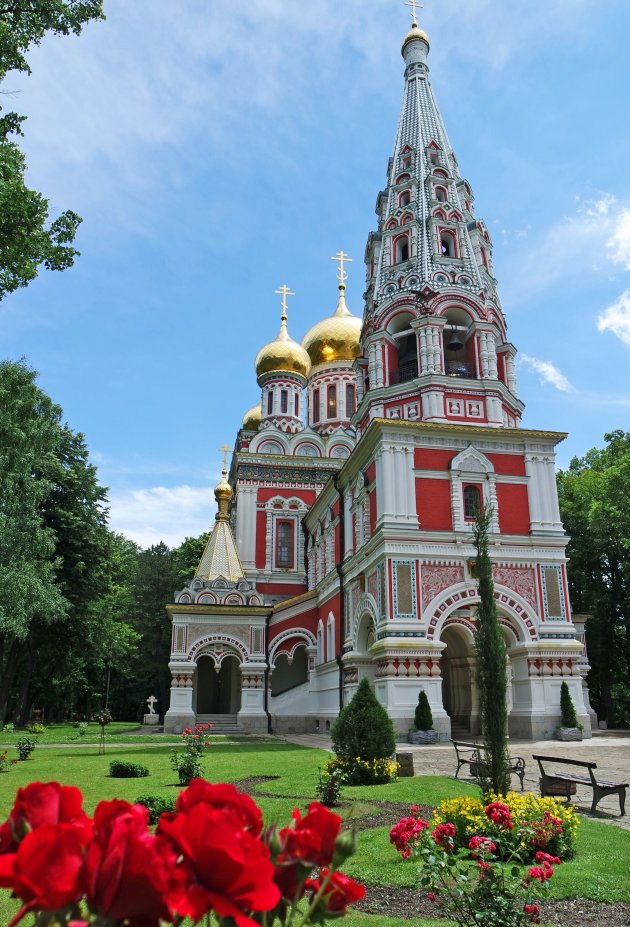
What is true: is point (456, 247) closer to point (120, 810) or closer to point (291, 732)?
point (291, 732)

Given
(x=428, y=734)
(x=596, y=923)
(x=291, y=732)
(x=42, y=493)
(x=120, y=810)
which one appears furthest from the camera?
(x=291, y=732)

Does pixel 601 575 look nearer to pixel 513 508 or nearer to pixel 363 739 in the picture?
pixel 513 508

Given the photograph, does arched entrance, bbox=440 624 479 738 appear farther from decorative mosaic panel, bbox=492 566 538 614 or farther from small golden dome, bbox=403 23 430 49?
small golden dome, bbox=403 23 430 49

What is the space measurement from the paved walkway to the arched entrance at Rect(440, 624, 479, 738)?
8.53 feet

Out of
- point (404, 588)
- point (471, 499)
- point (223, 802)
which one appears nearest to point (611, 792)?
point (223, 802)

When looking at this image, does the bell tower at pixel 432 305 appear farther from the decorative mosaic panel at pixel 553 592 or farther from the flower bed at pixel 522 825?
the flower bed at pixel 522 825

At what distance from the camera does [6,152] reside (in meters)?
9.31

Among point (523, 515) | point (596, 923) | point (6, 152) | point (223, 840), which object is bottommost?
point (596, 923)

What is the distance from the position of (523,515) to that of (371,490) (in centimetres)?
425

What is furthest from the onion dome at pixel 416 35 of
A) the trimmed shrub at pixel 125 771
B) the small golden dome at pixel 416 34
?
the trimmed shrub at pixel 125 771

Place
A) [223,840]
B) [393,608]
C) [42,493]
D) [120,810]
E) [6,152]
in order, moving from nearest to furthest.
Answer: [223,840], [120,810], [6,152], [393,608], [42,493]

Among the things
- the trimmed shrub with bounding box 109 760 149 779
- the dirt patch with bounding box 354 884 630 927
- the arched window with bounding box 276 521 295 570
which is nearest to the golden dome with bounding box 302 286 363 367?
the arched window with bounding box 276 521 295 570

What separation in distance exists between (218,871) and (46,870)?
0.27m

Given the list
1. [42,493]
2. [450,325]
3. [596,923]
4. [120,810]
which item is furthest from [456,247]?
[120,810]
